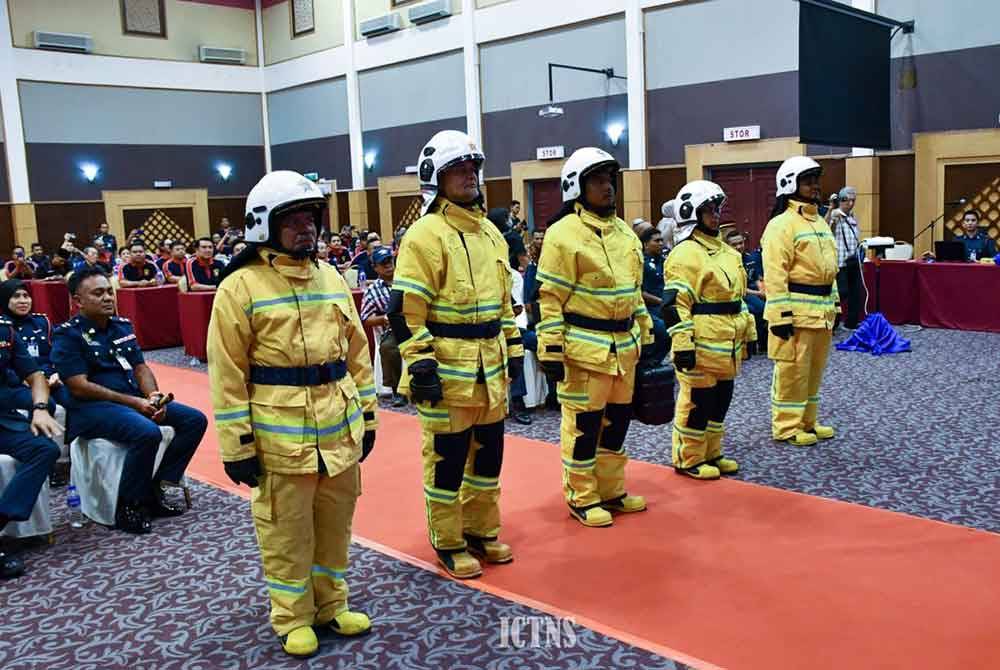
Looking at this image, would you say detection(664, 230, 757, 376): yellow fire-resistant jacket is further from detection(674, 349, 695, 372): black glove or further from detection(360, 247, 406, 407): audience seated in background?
detection(360, 247, 406, 407): audience seated in background

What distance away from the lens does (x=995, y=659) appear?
114 inches

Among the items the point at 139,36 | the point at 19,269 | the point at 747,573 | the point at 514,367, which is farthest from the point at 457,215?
the point at 139,36

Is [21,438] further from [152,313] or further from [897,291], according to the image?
[897,291]

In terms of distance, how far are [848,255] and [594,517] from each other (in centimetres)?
702

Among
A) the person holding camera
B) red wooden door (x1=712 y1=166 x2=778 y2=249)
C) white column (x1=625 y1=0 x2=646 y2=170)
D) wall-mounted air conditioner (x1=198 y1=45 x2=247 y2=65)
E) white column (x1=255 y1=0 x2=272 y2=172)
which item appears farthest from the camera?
white column (x1=255 y1=0 x2=272 y2=172)

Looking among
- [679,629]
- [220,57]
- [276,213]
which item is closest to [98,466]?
[276,213]

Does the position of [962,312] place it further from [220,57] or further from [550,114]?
[220,57]

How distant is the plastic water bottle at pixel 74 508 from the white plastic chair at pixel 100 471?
96 mm

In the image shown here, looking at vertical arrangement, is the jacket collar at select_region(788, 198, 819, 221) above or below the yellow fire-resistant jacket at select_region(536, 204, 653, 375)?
above

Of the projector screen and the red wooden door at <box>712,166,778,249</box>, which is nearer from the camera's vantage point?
the projector screen

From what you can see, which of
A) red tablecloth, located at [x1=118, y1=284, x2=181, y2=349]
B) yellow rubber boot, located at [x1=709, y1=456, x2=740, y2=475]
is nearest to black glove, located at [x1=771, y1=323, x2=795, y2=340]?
yellow rubber boot, located at [x1=709, y1=456, x2=740, y2=475]

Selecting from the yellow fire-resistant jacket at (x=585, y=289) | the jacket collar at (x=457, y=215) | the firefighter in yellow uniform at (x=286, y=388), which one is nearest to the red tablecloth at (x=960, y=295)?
the yellow fire-resistant jacket at (x=585, y=289)

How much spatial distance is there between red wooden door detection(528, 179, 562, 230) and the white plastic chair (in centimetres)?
1164

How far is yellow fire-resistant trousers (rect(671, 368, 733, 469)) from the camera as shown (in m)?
4.89
